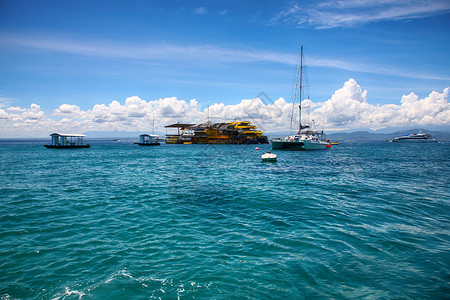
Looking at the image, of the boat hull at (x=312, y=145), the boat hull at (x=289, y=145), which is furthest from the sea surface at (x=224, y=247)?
the boat hull at (x=312, y=145)

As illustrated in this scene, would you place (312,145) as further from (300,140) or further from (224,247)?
(224,247)

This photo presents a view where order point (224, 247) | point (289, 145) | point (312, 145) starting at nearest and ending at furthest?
point (224, 247), point (289, 145), point (312, 145)

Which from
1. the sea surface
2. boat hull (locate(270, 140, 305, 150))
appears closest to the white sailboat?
boat hull (locate(270, 140, 305, 150))

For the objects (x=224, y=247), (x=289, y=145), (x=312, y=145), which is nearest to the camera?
(x=224, y=247)

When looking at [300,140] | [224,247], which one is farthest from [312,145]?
[224,247]

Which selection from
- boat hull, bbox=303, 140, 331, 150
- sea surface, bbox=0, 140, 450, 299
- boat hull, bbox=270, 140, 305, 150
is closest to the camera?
sea surface, bbox=0, 140, 450, 299

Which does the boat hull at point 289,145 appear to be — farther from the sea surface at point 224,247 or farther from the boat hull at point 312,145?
the sea surface at point 224,247

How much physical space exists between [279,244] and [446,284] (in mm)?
4705

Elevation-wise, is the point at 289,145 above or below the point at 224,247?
above

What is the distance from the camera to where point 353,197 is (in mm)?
16422

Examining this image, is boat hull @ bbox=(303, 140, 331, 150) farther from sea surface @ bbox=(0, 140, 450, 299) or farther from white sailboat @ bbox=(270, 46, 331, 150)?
sea surface @ bbox=(0, 140, 450, 299)

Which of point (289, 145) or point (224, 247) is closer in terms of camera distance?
point (224, 247)

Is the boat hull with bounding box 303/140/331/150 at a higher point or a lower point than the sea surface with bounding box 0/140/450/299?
higher

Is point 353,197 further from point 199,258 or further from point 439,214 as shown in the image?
point 199,258
